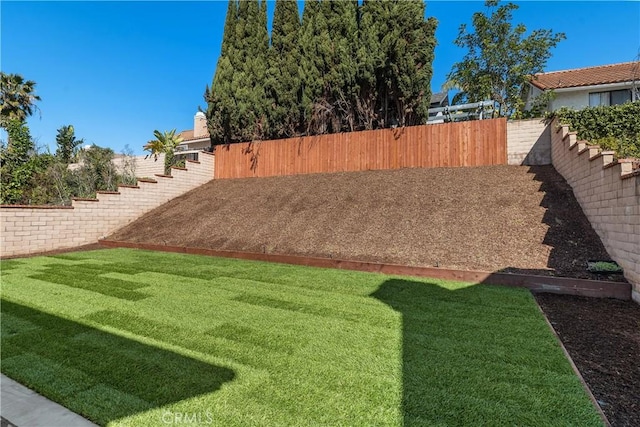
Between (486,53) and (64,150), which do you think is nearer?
(486,53)

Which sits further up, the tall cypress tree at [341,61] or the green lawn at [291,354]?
the tall cypress tree at [341,61]

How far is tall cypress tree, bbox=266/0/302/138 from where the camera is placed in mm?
13719

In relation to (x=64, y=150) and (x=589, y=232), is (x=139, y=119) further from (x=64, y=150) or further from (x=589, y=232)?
(x=589, y=232)

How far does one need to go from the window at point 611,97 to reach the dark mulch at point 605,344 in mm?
13308

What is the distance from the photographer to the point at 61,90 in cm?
1708

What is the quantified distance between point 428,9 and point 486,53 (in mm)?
2918

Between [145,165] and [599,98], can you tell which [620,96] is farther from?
[145,165]

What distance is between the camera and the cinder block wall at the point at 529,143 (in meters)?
9.26

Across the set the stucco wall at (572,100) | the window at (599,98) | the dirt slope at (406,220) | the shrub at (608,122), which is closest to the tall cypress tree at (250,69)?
the dirt slope at (406,220)

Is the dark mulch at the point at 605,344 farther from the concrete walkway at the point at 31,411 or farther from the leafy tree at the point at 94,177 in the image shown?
the leafy tree at the point at 94,177

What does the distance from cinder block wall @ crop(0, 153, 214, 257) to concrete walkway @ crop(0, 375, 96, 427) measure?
821cm

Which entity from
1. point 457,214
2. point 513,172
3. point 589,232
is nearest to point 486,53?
point 513,172

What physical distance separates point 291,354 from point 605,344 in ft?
9.60

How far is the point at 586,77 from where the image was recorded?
13953mm
